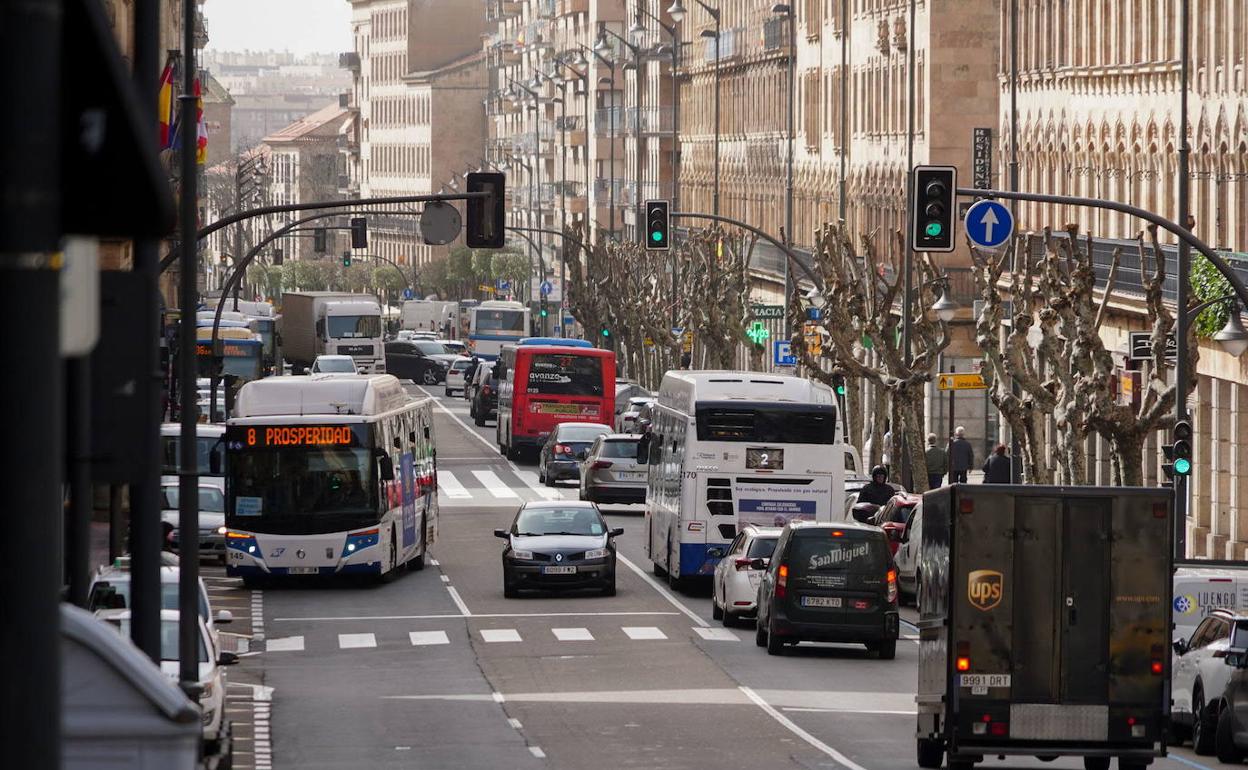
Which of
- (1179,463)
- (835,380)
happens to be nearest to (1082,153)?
(835,380)

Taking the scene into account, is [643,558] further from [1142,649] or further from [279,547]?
[1142,649]

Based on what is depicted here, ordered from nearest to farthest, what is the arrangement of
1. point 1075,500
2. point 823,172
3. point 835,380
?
1. point 1075,500
2. point 835,380
3. point 823,172

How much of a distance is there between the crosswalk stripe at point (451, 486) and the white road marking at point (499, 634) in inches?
1028

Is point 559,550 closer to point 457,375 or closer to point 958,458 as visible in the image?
point 958,458

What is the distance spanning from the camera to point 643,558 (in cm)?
4384

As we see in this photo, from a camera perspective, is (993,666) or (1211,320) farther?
(1211,320)

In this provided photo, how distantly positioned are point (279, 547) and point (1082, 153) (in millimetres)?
26611

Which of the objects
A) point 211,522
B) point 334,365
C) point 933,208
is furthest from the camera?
point 334,365

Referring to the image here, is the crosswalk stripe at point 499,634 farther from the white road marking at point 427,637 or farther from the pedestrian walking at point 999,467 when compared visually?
the pedestrian walking at point 999,467

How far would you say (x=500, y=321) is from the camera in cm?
12050

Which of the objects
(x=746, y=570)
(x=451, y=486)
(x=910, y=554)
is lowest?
(x=451, y=486)

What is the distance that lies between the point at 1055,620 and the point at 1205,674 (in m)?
3.69

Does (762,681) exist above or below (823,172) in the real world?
below

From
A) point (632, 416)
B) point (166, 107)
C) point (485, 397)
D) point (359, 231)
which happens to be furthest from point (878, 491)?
point (485, 397)
